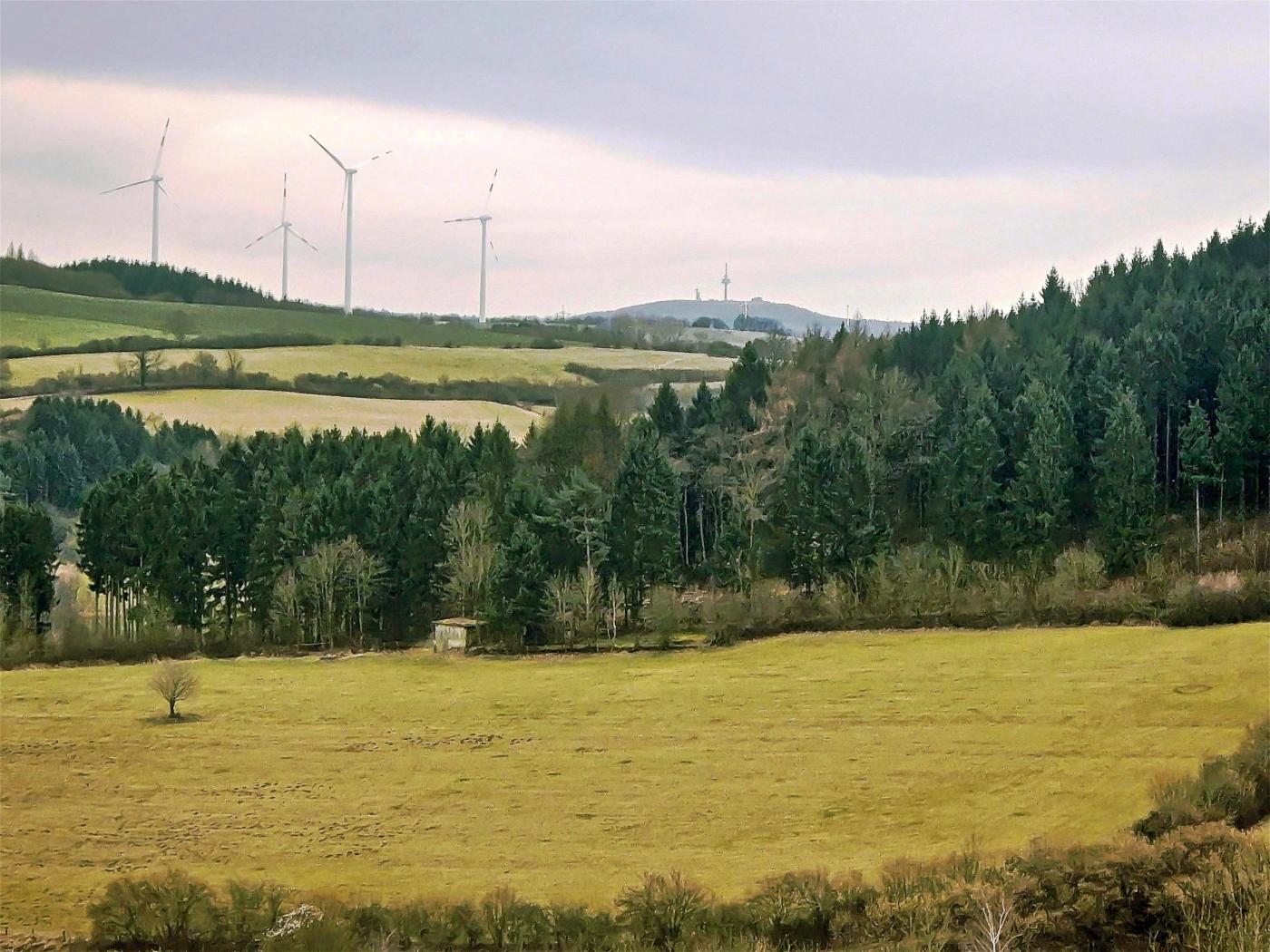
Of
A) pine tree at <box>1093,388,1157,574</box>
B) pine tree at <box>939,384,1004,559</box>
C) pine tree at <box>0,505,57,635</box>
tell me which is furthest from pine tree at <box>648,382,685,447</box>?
pine tree at <box>0,505,57,635</box>

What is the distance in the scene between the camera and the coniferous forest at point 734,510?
50.7 m

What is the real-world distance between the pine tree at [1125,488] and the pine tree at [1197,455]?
1.42 m

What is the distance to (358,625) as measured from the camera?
2057 inches

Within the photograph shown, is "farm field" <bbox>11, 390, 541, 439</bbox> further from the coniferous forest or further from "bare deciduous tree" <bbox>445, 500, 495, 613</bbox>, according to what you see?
"bare deciduous tree" <bbox>445, 500, 495, 613</bbox>

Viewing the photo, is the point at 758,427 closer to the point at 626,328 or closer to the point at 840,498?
the point at 840,498

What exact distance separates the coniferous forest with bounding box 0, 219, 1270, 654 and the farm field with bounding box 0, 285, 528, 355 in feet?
95.5

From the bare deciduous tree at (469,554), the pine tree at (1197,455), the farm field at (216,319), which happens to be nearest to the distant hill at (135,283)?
the farm field at (216,319)

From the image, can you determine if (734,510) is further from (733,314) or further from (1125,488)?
(733,314)

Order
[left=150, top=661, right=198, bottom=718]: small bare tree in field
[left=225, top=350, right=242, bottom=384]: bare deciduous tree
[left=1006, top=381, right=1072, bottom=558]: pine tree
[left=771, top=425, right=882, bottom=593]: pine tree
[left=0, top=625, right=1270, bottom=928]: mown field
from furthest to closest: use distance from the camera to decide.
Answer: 1. [left=225, top=350, right=242, bottom=384]: bare deciduous tree
2. [left=1006, top=381, right=1072, bottom=558]: pine tree
3. [left=771, top=425, right=882, bottom=593]: pine tree
4. [left=150, top=661, right=198, bottom=718]: small bare tree in field
5. [left=0, top=625, right=1270, bottom=928]: mown field

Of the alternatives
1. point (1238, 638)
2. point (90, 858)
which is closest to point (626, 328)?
point (1238, 638)

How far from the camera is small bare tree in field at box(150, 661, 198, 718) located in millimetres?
42281

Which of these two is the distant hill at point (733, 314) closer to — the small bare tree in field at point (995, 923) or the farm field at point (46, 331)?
the farm field at point (46, 331)

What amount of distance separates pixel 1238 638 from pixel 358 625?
101 ft

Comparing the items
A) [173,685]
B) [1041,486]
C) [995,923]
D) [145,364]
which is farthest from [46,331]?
[995,923]
